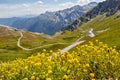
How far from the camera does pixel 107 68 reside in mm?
12672

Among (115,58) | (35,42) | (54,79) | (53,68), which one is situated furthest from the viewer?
(35,42)

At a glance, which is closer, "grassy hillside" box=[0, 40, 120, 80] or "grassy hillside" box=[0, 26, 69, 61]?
"grassy hillside" box=[0, 40, 120, 80]

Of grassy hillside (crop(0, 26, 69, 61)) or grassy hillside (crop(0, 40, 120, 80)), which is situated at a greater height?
grassy hillside (crop(0, 26, 69, 61))

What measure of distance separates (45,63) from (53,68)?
22.0 inches

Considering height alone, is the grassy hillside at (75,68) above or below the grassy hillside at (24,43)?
below

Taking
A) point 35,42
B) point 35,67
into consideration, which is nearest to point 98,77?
point 35,67

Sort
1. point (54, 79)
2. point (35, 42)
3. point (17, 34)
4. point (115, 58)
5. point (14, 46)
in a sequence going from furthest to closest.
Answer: point (17, 34), point (35, 42), point (14, 46), point (115, 58), point (54, 79)

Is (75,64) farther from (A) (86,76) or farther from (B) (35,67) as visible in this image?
(B) (35,67)

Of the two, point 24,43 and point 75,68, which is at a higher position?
point 24,43

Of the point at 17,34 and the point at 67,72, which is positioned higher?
the point at 17,34

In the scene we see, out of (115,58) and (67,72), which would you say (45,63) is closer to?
(67,72)

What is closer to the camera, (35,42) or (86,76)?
(86,76)

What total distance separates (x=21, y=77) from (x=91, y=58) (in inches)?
125

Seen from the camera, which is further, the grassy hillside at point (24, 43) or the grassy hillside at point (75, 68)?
the grassy hillside at point (24, 43)
